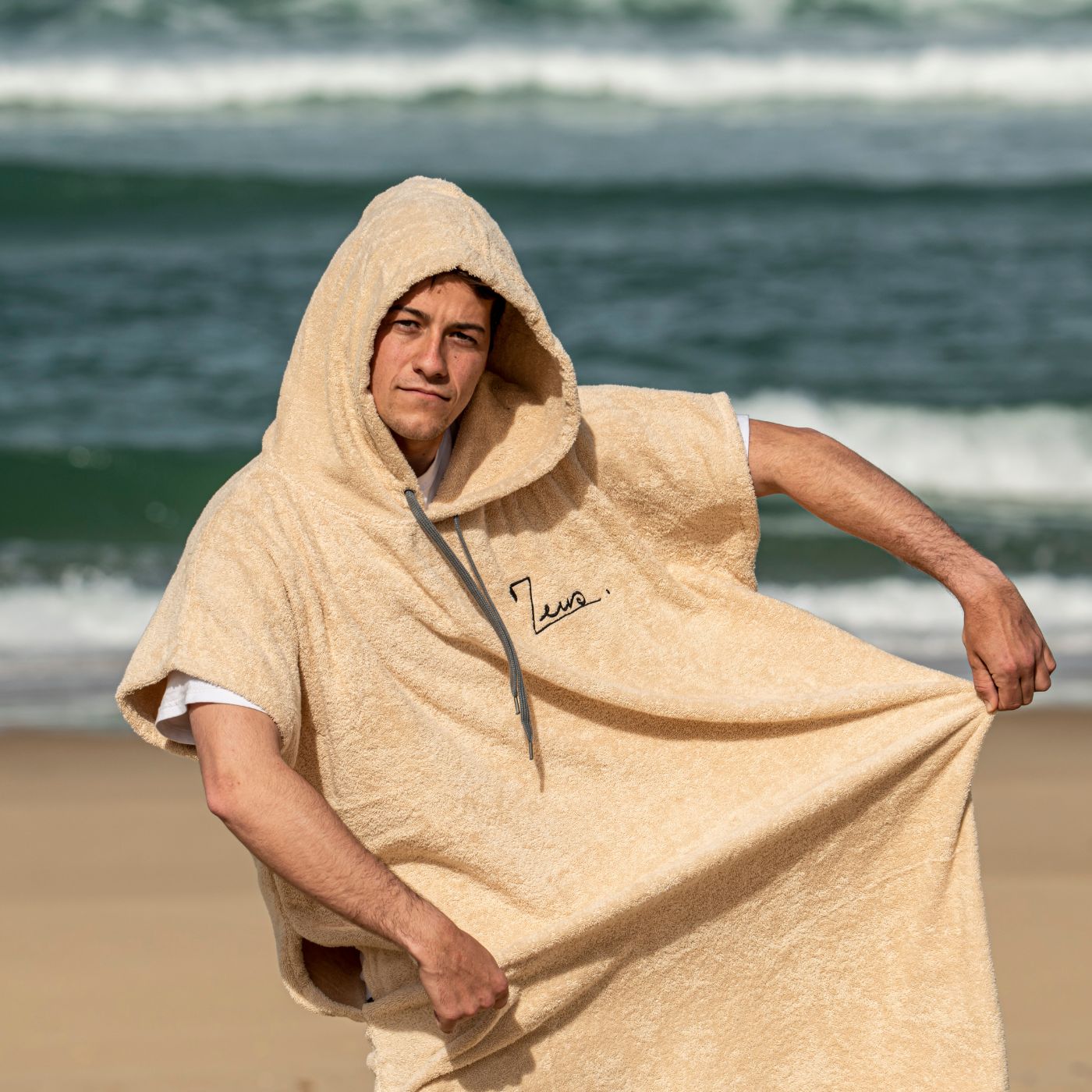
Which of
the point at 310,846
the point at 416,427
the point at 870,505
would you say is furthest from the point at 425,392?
the point at 870,505

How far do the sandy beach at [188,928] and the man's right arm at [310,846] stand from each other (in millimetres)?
1844

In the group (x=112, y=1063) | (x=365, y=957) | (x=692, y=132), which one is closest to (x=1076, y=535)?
(x=112, y=1063)

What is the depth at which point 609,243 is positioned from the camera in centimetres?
1482

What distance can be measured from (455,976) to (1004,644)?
1.06 m

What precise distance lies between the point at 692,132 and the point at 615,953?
16868mm

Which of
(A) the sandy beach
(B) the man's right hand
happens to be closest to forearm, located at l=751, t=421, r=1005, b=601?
(B) the man's right hand

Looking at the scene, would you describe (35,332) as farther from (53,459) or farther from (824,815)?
(824,815)

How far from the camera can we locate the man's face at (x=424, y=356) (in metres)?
2.50

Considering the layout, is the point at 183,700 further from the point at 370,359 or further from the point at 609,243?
the point at 609,243

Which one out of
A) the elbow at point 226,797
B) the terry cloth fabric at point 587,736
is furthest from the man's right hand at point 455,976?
the elbow at point 226,797

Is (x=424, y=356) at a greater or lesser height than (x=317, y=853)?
greater

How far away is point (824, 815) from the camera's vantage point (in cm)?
280

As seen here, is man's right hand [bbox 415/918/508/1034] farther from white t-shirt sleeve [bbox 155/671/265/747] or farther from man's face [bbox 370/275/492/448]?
man's face [bbox 370/275/492/448]

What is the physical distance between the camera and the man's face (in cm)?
250
